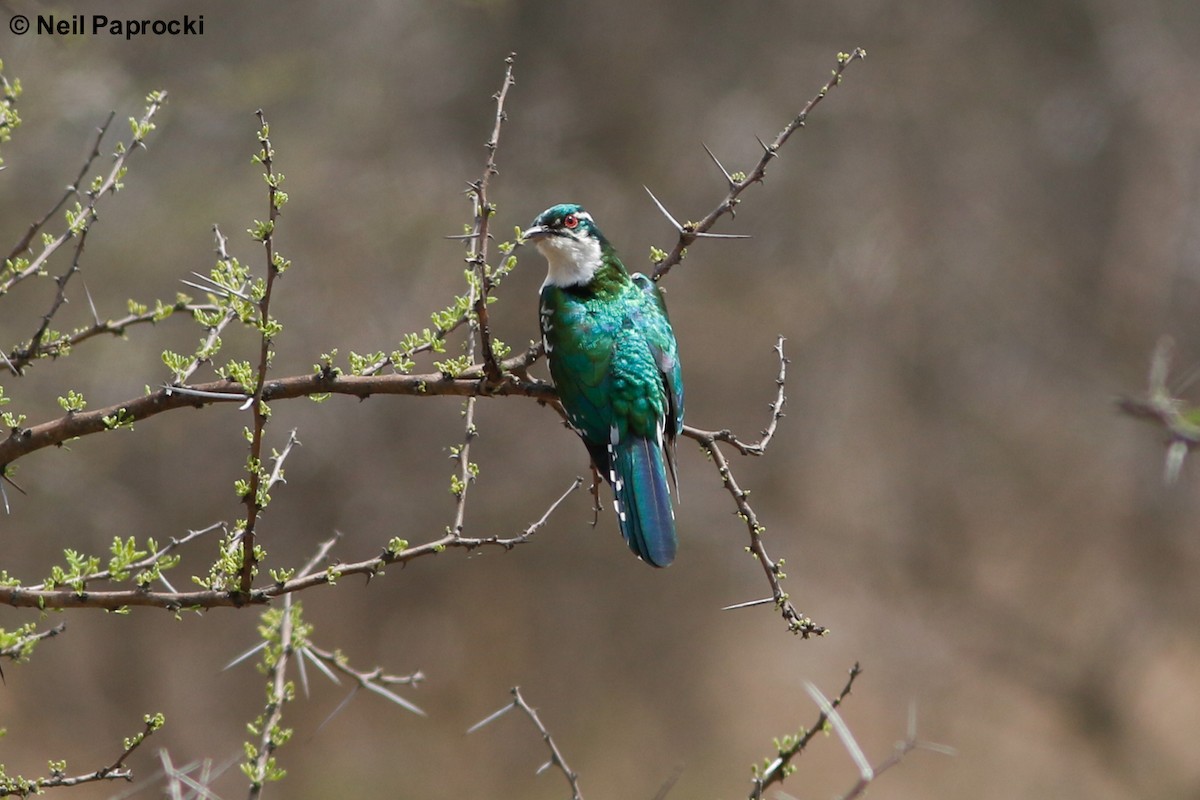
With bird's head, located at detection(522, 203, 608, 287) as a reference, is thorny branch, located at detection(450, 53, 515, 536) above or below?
below

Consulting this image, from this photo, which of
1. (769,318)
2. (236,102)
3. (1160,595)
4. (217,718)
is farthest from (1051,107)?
(217,718)

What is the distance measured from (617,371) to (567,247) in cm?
62

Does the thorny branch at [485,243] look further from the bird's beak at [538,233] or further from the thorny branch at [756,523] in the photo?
the bird's beak at [538,233]

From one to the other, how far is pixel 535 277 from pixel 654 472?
231 inches

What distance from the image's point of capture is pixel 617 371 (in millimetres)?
3908

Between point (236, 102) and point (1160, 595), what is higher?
point (236, 102)

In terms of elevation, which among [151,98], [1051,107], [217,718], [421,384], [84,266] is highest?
[1051,107]

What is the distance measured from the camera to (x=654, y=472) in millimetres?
3742

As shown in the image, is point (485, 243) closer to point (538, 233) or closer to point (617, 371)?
point (617, 371)

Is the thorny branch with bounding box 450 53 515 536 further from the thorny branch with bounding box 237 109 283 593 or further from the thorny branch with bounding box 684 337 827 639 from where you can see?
the thorny branch with bounding box 684 337 827 639

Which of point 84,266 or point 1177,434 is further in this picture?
point 84,266

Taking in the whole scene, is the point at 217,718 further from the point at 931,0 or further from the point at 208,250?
the point at 931,0

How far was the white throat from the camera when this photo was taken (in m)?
4.27

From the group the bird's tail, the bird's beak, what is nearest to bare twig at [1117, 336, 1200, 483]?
the bird's tail
